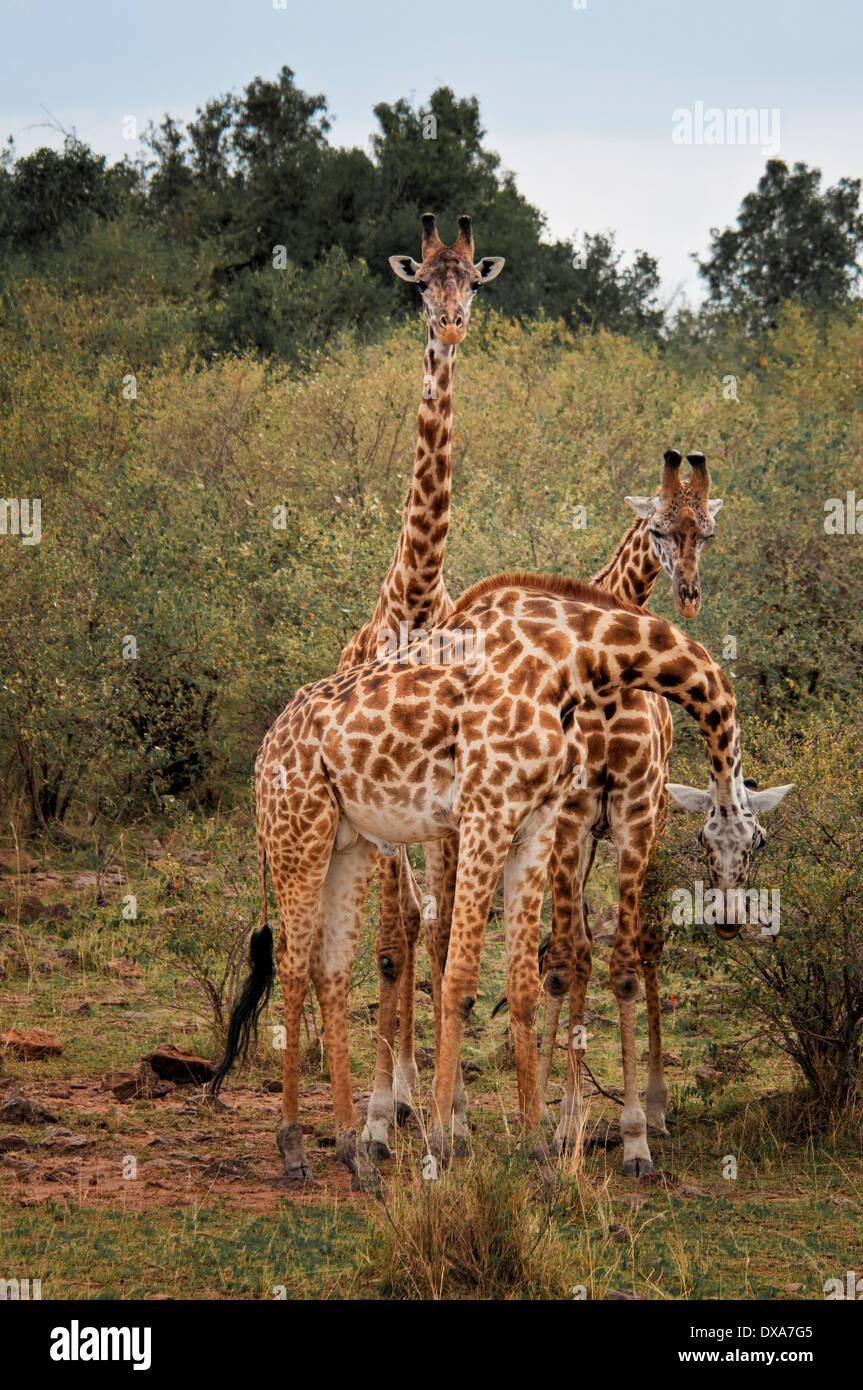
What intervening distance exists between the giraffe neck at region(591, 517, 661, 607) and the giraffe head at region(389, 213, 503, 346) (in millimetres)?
1507

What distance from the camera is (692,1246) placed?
5914mm

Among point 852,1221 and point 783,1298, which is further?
point 852,1221

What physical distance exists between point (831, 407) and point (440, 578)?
16.8 m

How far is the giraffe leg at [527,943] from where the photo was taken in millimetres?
6590

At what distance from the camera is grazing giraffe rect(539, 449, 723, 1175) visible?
734 centimetres

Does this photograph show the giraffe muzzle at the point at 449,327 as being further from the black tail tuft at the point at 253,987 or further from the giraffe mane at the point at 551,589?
the black tail tuft at the point at 253,987

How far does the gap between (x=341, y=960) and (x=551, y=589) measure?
2.03 metres

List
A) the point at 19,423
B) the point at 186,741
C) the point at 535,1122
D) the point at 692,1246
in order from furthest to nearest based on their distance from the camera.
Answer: the point at 19,423 < the point at 186,741 < the point at 535,1122 < the point at 692,1246

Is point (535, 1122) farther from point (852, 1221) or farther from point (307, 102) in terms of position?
point (307, 102)

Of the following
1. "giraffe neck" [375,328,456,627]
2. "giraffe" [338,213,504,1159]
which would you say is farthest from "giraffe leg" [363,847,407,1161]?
"giraffe neck" [375,328,456,627]

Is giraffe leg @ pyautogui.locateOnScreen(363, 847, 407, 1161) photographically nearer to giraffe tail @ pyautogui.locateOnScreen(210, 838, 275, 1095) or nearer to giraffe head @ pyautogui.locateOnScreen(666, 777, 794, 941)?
giraffe tail @ pyautogui.locateOnScreen(210, 838, 275, 1095)

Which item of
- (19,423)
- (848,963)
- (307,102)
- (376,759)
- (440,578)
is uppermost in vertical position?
(307,102)

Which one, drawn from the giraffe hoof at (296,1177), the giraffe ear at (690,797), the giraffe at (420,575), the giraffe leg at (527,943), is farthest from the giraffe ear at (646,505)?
the giraffe hoof at (296,1177)

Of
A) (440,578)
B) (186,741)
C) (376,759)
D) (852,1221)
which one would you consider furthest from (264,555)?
(852,1221)
